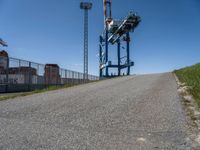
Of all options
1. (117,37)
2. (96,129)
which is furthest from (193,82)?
(117,37)

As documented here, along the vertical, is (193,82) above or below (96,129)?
above

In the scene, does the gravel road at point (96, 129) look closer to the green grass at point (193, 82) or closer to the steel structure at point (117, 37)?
the green grass at point (193, 82)

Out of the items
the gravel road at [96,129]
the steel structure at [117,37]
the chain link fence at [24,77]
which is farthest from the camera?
the steel structure at [117,37]

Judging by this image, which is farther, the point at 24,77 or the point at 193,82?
the point at 24,77

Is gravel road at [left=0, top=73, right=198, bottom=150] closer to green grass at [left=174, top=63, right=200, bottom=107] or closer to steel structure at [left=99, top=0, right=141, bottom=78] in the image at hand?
green grass at [left=174, top=63, right=200, bottom=107]

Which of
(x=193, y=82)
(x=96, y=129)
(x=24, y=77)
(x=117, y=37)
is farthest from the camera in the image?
(x=117, y=37)

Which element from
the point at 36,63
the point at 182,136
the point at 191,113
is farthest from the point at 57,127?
the point at 36,63

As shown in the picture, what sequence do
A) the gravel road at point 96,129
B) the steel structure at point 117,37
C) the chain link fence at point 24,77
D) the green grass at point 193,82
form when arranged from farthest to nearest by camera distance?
the steel structure at point 117,37, the chain link fence at point 24,77, the green grass at point 193,82, the gravel road at point 96,129

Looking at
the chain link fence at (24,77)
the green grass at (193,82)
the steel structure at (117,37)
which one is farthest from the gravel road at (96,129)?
the steel structure at (117,37)

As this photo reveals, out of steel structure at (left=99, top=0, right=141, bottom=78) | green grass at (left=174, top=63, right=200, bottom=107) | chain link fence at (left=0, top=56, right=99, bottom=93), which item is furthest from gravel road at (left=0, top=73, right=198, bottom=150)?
steel structure at (left=99, top=0, right=141, bottom=78)

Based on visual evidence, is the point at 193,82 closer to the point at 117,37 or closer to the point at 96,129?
the point at 96,129

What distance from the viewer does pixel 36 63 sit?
21391mm

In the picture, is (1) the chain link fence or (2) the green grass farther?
(1) the chain link fence

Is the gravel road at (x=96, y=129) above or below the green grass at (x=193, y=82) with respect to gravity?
below
